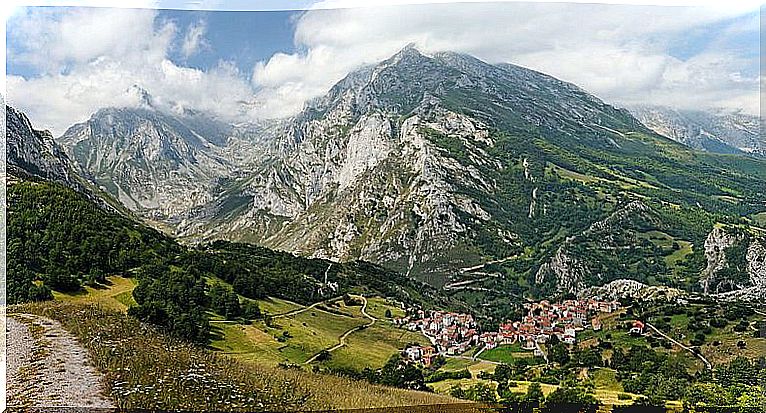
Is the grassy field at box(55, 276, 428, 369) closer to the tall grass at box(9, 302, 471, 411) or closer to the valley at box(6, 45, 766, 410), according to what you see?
the valley at box(6, 45, 766, 410)

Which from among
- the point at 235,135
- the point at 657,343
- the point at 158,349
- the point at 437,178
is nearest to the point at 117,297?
the point at 158,349

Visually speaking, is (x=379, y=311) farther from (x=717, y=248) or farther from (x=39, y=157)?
(x=717, y=248)

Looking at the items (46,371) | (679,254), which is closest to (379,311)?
(46,371)

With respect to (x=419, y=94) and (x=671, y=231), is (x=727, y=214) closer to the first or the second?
(x=671, y=231)

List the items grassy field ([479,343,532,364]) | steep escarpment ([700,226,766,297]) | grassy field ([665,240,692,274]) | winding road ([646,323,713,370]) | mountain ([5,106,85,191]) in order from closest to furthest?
winding road ([646,323,713,370]) → grassy field ([479,343,532,364]) → mountain ([5,106,85,191]) → steep escarpment ([700,226,766,297]) → grassy field ([665,240,692,274])

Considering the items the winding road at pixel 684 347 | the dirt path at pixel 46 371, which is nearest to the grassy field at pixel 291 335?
the dirt path at pixel 46 371

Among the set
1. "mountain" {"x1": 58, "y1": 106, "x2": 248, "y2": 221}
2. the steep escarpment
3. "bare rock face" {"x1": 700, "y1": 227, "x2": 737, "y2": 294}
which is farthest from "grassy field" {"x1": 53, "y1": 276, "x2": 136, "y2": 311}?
"mountain" {"x1": 58, "y1": 106, "x2": 248, "y2": 221}
